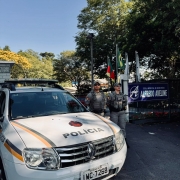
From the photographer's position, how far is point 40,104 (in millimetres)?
3879

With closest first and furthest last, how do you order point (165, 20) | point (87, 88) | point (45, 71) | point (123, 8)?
1. point (165, 20)
2. point (123, 8)
3. point (87, 88)
4. point (45, 71)

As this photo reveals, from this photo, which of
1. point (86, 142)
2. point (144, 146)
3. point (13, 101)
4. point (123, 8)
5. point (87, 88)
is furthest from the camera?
point (87, 88)

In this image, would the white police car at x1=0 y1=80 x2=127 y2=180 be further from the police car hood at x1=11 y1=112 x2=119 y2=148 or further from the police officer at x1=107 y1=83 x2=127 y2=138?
the police officer at x1=107 y1=83 x2=127 y2=138

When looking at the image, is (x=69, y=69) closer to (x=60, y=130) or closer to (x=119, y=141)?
(x=119, y=141)

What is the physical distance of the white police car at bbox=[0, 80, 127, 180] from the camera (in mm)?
2512

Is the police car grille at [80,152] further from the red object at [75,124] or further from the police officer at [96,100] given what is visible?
the police officer at [96,100]

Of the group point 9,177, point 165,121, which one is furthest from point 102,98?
point 165,121

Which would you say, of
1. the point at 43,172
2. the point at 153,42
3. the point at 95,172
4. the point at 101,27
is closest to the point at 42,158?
the point at 43,172

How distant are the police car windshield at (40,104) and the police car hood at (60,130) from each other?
0.27 metres

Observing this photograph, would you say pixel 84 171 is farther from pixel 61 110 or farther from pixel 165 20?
pixel 165 20

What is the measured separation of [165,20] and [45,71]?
124 feet

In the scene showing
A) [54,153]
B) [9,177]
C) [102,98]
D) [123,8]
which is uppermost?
[123,8]

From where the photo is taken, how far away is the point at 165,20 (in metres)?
8.80

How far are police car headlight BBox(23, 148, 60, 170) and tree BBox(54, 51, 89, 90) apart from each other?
25.6 m
